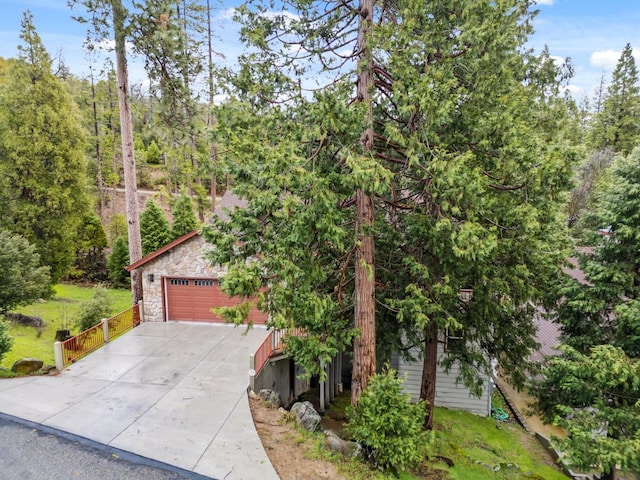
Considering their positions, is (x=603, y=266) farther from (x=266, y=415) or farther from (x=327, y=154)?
(x=266, y=415)

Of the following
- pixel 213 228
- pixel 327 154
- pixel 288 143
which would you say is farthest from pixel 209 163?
pixel 327 154

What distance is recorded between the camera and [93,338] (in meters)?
10.6

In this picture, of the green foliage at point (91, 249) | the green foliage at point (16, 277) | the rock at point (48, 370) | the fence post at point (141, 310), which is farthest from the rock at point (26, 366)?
the green foliage at point (91, 249)

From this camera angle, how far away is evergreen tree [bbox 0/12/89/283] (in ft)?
52.2

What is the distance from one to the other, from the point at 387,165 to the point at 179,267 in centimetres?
802

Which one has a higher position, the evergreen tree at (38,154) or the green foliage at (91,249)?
the evergreen tree at (38,154)

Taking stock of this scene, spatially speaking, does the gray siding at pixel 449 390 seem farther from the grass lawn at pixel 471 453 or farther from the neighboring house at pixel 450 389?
the grass lawn at pixel 471 453

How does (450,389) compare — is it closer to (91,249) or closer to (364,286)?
(364,286)

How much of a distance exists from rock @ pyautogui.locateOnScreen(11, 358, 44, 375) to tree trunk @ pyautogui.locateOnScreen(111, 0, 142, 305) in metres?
3.88

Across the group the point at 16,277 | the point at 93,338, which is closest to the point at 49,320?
the point at 16,277

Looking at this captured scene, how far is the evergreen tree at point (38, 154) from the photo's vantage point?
52.2ft

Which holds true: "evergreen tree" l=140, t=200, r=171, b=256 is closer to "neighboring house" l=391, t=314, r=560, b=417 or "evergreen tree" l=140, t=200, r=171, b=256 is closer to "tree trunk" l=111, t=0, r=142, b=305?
"tree trunk" l=111, t=0, r=142, b=305

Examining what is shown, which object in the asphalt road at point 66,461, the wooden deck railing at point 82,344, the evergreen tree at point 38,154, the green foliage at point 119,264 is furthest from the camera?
the green foliage at point 119,264

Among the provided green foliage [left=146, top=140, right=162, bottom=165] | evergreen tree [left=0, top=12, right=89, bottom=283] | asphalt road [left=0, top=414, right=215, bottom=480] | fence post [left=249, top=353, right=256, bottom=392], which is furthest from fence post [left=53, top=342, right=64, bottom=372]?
green foliage [left=146, top=140, right=162, bottom=165]
